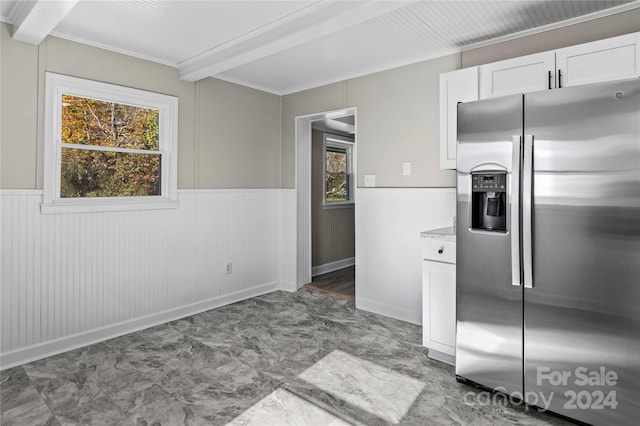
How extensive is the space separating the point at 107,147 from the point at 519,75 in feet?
10.9

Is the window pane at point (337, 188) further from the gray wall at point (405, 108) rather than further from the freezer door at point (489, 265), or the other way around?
the freezer door at point (489, 265)

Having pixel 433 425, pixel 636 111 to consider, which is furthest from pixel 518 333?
pixel 636 111

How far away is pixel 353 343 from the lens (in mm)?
3023

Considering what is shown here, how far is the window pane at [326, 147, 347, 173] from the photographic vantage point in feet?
19.1

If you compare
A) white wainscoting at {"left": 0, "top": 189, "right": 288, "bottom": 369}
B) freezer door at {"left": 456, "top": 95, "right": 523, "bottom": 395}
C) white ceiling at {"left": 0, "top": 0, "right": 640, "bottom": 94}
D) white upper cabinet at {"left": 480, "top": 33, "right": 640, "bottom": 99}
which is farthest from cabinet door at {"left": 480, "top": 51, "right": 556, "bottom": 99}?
white wainscoting at {"left": 0, "top": 189, "right": 288, "bottom": 369}

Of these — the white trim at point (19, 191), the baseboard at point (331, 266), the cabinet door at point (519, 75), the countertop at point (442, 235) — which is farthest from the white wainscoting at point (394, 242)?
the white trim at point (19, 191)

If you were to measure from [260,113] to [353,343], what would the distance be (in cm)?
287

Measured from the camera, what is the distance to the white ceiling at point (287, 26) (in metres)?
2.41

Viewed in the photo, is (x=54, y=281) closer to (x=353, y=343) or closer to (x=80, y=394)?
(x=80, y=394)

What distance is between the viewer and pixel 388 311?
370 cm

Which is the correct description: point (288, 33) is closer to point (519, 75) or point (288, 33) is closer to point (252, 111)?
point (519, 75)

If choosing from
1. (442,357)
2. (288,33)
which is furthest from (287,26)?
(442,357)

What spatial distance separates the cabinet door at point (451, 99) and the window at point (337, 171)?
2.80 m

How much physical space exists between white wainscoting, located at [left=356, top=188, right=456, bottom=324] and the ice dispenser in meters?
1.00
